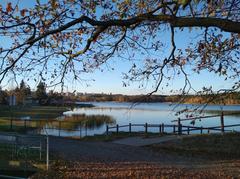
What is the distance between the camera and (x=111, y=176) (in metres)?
10.8

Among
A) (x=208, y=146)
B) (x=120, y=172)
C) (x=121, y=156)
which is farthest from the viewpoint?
(x=208, y=146)

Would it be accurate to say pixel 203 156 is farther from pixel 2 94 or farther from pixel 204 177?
pixel 2 94

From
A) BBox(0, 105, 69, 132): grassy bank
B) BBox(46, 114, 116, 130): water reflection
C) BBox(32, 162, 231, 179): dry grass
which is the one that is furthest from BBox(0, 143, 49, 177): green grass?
BBox(46, 114, 116, 130): water reflection

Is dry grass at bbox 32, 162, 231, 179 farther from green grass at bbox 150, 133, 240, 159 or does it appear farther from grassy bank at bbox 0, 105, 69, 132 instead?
grassy bank at bbox 0, 105, 69, 132

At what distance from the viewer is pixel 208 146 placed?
62.1ft

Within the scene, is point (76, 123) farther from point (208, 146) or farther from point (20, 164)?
point (20, 164)

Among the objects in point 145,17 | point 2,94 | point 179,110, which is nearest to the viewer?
point 145,17

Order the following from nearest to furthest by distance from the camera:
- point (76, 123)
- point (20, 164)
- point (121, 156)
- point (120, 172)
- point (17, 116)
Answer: point (120, 172) < point (20, 164) < point (121, 156) < point (76, 123) < point (17, 116)

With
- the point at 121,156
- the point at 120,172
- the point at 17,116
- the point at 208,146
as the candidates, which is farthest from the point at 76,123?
the point at 120,172

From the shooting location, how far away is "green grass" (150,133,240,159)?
17375 millimetres

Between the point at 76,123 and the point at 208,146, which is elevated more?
the point at 208,146

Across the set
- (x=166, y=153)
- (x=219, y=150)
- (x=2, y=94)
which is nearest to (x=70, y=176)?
(x=2, y=94)

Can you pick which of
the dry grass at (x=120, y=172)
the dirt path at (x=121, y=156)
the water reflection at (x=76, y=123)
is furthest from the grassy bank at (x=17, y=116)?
the dry grass at (x=120, y=172)

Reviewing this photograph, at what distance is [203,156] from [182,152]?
49.1 inches
